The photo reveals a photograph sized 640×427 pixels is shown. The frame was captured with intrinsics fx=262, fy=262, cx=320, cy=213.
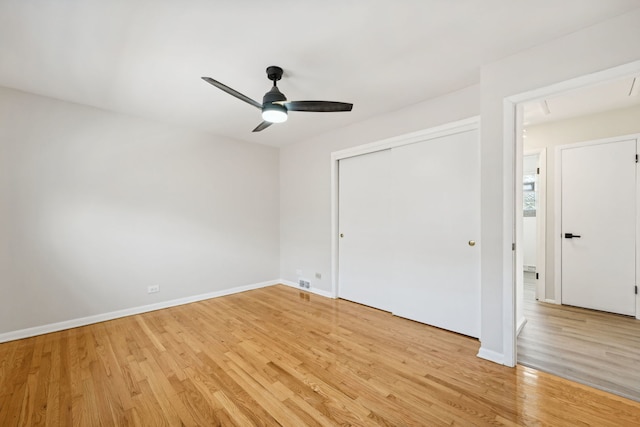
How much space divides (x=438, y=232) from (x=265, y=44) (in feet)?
8.36

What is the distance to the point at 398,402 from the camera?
1.79m

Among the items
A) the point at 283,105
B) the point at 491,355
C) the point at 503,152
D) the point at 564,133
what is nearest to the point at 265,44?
the point at 283,105

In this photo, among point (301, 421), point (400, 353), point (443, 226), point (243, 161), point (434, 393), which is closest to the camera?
point (301, 421)

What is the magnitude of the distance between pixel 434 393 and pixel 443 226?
1684mm

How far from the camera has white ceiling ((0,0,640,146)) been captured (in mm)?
1736

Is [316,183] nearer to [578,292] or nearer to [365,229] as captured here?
[365,229]

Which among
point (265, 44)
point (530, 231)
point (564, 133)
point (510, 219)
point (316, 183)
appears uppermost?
point (265, 44)

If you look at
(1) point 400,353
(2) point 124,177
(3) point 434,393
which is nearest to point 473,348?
(1) point 400,353

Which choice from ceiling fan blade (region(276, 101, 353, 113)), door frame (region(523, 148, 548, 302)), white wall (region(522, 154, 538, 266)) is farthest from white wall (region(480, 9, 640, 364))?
white wall (region(522, 154, 538, 266))

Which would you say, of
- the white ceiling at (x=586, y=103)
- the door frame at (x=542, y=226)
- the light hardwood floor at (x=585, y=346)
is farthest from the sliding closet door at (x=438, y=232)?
the door frame at (x=542, y=226)

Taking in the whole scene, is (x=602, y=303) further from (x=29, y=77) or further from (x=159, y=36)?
(x=29, y=77)

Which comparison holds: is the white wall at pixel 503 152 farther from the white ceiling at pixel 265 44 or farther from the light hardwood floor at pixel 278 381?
the light hardwood floor at pixel 278 381

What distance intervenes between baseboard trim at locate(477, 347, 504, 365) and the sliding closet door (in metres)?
0.41

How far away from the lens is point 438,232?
3008 millimetres
